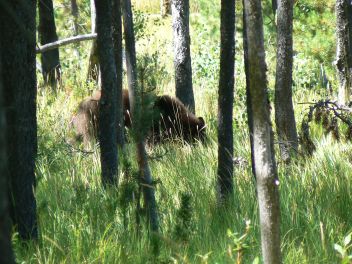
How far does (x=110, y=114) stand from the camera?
634 cm

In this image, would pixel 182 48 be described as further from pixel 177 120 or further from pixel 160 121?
pixel 160 121

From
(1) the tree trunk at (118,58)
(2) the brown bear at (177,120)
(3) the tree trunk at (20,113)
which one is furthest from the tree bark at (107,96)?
(2) the brown bear at (177,120)

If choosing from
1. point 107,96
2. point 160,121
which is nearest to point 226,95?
point 107,96

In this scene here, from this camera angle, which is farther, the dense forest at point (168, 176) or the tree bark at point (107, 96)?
the tree bark at point (107, 96)

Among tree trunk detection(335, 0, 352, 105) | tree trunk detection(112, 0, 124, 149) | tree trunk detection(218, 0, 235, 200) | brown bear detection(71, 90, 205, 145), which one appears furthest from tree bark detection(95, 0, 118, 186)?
tree trunk detection(335, 0, 352, 105)

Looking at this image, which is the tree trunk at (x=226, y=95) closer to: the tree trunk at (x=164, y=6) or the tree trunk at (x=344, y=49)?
the tree trunk at (x=344, y=49)

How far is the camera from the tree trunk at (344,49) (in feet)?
31.8

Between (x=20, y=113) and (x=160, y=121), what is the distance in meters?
6.05

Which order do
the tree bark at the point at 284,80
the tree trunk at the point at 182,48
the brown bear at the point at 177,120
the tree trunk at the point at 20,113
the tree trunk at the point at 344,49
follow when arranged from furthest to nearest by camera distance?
the tree trunk at the point at 182,48 → the brown bear at the point at 177,120 → the tree trunk at the point at 344,49 → the tree bark at the point at 284,80 → the tree trunk at the point at 20,113

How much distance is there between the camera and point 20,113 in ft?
15.1

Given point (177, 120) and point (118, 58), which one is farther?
point (177, 120)

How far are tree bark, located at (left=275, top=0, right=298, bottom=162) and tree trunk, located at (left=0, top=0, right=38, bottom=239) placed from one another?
3.13 m

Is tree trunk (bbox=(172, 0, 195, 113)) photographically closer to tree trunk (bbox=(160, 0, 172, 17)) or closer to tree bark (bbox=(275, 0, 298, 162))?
tree bark (bbox=(275, 0, 298, 162))

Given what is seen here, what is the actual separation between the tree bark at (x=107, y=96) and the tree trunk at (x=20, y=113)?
4.39 ft
